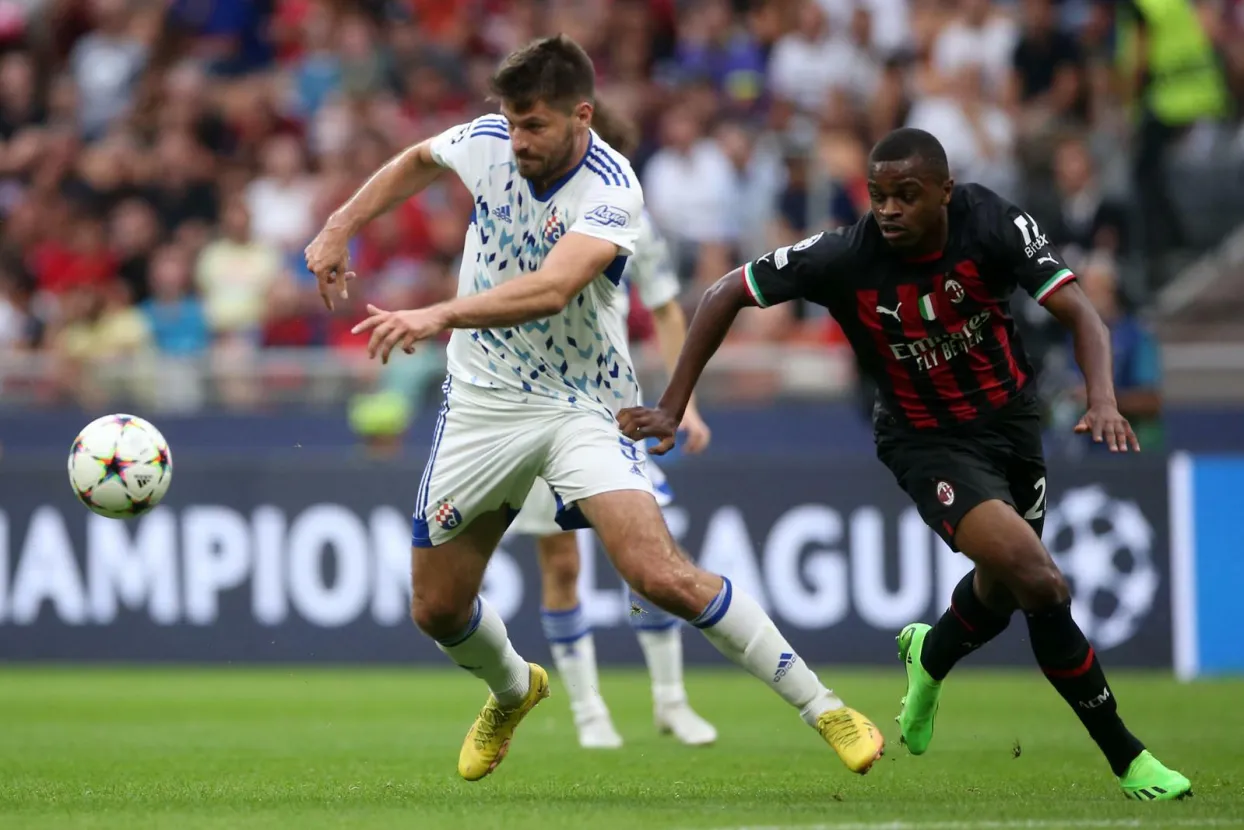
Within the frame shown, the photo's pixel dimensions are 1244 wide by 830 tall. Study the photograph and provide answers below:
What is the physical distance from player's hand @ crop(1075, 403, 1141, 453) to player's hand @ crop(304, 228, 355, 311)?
268 centimetres

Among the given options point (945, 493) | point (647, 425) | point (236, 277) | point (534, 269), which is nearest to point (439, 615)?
point (647, 425)

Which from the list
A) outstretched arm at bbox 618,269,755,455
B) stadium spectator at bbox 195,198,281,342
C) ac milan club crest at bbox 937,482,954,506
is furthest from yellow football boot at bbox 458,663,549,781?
stadium spectator at bbox 195,198,281,342

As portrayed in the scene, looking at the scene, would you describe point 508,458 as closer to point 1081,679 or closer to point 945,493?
point 945,493

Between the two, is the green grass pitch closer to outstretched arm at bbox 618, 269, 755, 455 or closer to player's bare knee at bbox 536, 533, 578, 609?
player's bare knee at bbox 536, 533, 578, 609

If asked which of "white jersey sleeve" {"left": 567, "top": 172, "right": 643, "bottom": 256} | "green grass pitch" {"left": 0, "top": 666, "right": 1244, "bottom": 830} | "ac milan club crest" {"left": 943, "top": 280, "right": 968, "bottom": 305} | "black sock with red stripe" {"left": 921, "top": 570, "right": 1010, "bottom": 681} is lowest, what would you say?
"green grass pitch" {"left": 0, "top": 666, "right": 1244, "bottom": 830}

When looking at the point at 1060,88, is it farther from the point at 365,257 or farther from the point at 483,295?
the point at 483,295

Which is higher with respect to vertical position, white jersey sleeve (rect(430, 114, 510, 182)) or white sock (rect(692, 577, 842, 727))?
white jersey sleeve (rect(430, 114, 510, 182))

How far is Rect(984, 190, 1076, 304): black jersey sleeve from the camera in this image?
22.3ft

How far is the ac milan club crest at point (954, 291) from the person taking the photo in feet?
23.0

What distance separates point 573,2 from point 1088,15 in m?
4.93

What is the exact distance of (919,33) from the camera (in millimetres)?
16656

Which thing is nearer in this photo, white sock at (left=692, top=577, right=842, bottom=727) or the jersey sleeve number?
white sock at (left=692, top=577, right=842, bottom=727)

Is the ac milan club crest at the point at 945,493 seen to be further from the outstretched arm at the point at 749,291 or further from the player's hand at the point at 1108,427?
the outstretched arm at the point at 749,291

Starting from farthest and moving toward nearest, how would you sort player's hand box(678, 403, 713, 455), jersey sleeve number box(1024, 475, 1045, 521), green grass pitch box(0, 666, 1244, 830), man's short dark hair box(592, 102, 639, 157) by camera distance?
player's hand box(678, 403, 713, 455)
man's short dark hair box(592, 102, 639, 157)
jersey sleeve number box(1024, 475, 1045, 521)
green grass pitch box(0, 666, 1244, 830)
